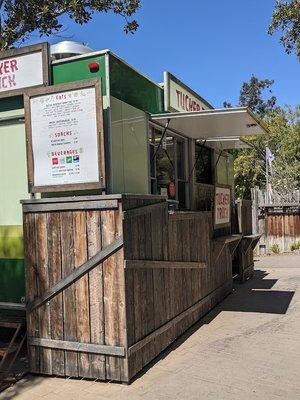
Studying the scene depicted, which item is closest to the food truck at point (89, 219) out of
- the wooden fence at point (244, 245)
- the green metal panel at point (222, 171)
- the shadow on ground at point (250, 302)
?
the shadow on ground at point (250, 302)

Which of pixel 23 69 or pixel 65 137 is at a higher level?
pixel 23 69

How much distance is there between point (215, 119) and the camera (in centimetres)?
725

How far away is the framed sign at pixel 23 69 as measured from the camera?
244 inches

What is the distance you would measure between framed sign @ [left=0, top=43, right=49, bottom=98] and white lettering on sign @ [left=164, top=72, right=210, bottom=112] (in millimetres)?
2212

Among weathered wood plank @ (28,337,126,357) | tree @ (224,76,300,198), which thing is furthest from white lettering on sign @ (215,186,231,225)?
tree @ (224,76,300,198)

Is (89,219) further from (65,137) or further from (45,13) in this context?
(45,13)

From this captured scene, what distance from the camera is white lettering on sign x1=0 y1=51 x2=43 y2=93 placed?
246 inches

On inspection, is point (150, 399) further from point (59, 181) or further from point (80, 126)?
point (80, 126)

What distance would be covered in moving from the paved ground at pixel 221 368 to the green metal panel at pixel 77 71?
3258 millimetres

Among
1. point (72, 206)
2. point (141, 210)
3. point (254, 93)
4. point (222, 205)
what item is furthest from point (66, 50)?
point (254, 93)

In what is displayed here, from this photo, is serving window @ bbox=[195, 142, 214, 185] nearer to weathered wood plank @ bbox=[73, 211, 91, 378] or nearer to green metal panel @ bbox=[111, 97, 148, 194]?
green metal panel @ bbox=[111, 97, 148, 194]

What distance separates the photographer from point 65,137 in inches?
222

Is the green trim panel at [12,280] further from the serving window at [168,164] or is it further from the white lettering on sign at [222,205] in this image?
the white lettering on sign at [222,205]

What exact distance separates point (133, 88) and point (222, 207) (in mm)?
3485
